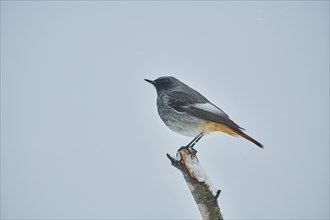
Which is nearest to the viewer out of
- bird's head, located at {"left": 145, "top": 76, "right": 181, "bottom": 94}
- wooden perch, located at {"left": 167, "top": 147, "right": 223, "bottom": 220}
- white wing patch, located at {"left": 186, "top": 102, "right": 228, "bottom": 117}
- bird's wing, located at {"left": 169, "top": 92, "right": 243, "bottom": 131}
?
wooden perch, located at {"left": 167, "top": 147, "right": 223, "bottom": 220}

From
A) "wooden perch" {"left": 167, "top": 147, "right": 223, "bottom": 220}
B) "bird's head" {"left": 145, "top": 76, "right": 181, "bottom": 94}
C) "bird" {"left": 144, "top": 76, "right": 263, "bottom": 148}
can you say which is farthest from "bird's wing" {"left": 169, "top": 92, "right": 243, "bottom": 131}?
"wooden perch" {"left": 167, "top": 147, "right": 223, "bottom": 220}

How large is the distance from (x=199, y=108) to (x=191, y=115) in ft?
0.71

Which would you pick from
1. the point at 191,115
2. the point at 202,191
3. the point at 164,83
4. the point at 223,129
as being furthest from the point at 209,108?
the point at 202,191

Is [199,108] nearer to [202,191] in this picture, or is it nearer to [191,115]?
[191,115]

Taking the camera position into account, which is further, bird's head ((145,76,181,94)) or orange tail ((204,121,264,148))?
bird's head ((145,76,181,94))

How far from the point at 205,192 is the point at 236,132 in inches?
72.3

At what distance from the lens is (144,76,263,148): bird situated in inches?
255

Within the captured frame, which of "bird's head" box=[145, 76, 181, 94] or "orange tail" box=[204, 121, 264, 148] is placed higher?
"bird's head" box=[145, 76, 181, 94]

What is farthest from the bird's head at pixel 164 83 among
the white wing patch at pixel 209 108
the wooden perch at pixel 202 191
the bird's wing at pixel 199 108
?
the wooden perch at pixel 202 191

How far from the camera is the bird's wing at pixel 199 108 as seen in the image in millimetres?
6449

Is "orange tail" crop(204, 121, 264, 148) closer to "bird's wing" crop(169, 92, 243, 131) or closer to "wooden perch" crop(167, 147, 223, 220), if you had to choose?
"bird's wing" crop(169, 92, 243, 131)

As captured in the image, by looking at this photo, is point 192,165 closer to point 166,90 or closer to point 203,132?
point 203,132

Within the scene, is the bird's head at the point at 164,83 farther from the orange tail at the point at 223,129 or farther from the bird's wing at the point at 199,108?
the orange tail at the point at 223,129

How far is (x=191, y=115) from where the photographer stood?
681 cm
